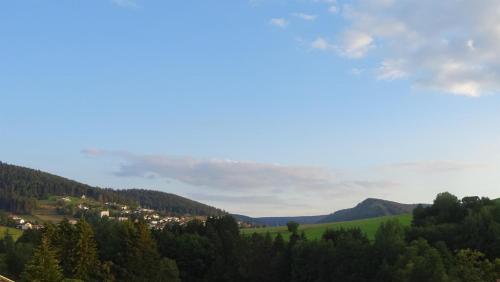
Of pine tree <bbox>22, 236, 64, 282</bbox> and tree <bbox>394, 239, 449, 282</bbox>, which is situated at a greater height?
tree <bbox>394, 239, 449, 282</bbox>

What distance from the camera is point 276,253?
3954 inches

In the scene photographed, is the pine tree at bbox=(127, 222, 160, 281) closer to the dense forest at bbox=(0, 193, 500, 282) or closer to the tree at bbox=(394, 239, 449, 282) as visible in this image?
the dense forest at bbox=(0, 193, 500, 282)

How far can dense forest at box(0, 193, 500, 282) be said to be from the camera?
73.1 meters

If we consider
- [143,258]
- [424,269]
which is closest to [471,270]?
[424,269]

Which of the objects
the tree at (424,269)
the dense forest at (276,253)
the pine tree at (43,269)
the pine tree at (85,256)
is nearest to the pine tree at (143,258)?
the dense forest at (276,253)

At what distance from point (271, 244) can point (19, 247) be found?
4584 centimetres

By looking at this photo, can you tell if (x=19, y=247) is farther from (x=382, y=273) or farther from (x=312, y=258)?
(x=382, y=273)

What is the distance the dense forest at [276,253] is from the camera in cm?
7312

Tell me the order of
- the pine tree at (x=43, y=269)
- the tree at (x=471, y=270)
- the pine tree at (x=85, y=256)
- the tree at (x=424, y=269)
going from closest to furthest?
the tree at (x=424, y=269) → the tree at (x=471, y=270) → the pine tree at (x=43, y=269) → the pine tree at (x=85, y=256)

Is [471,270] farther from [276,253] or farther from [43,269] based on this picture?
[43,269]

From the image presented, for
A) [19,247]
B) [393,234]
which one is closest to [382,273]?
[393,234]

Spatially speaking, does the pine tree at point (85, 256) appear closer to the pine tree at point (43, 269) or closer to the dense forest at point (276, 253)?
the dense forest at point (276, 253)

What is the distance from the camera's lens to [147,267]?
95.8 metres

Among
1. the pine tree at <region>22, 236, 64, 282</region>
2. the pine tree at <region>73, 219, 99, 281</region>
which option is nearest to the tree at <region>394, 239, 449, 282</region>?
the pine tree at <region>22, 236, 64, 282</region>
